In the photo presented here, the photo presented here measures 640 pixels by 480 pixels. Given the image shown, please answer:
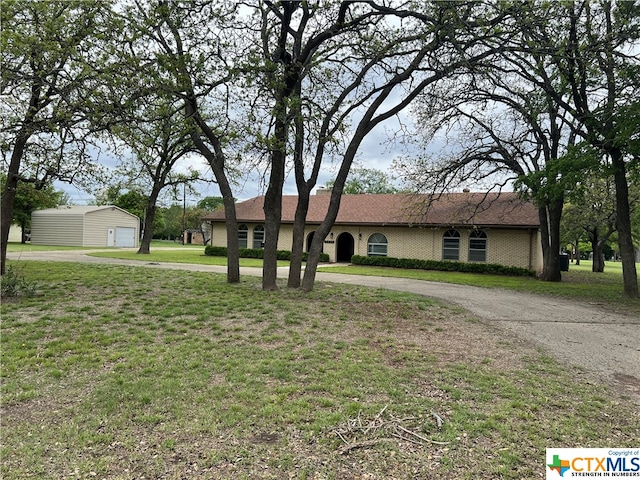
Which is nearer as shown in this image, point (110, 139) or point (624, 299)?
point (110, 139)

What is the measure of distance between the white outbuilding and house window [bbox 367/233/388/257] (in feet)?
87.0

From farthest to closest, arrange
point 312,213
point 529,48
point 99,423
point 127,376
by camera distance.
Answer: point 312,213
point 529,48
point 127,376
point 99,423

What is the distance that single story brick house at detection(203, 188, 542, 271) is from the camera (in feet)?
68.8

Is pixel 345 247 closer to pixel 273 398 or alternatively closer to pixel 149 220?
pixel 149 220

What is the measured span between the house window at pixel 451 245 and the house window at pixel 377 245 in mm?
3339

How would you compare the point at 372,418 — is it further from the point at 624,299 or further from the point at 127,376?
the point at 624,299

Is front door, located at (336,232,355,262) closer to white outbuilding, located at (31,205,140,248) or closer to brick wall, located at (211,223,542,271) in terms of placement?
brick wall, located at (211,223,542,271)

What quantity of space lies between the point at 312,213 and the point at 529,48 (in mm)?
18588

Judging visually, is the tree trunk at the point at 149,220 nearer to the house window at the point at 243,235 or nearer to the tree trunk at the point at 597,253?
the house window at the point at 243,235

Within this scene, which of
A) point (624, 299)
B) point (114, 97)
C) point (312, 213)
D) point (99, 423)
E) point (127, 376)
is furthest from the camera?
point (312, 213)

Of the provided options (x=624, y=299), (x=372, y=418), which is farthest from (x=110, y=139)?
(x=624, y=299)

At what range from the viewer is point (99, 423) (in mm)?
3291

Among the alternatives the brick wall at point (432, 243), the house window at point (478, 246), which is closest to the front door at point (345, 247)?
the brick wall at point (432, 243)

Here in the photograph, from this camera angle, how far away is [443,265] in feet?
69.6
